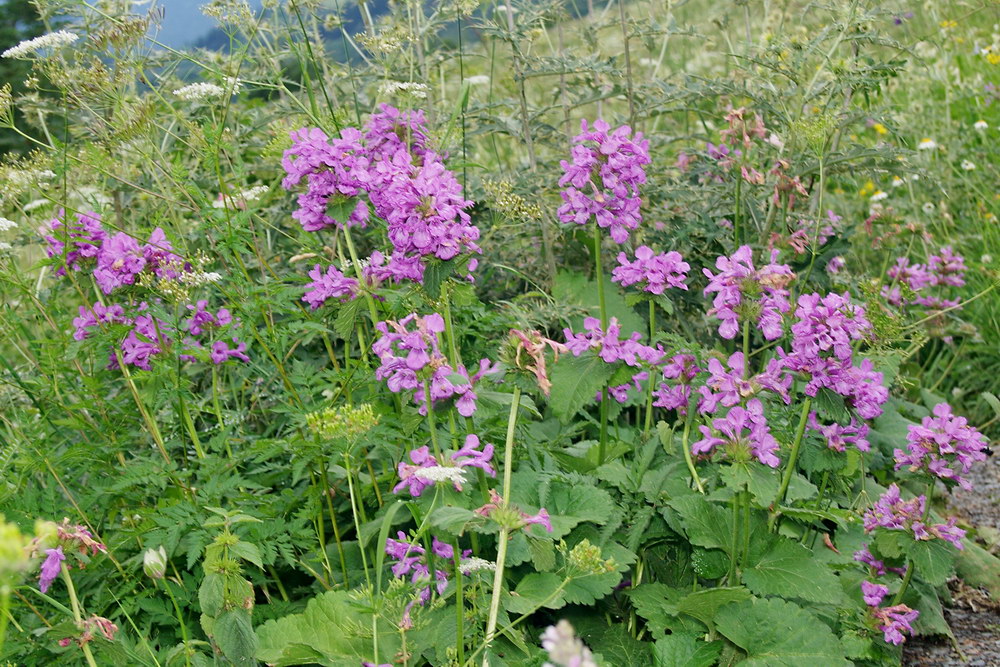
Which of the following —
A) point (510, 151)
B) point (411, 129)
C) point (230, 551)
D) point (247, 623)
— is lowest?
point (510, 151)

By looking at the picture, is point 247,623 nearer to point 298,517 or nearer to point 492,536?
point 298,517

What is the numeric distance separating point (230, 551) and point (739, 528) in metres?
1.17

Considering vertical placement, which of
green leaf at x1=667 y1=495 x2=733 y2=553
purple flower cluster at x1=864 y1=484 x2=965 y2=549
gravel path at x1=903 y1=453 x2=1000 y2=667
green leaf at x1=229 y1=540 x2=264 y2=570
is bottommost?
gravel path at x1=903 y1=453 x2=1000 y2=667

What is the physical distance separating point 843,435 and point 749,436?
1.59 ft

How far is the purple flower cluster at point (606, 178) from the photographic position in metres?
2.34

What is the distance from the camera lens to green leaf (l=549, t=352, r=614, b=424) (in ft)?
7.45

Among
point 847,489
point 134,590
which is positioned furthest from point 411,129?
point 847,489

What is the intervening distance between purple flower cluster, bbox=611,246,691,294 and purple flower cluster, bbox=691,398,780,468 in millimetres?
454

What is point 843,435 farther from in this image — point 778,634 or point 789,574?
point 778,634

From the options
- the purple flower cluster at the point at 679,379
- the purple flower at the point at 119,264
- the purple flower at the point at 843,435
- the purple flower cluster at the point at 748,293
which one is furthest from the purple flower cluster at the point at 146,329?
the purple flower at the point at 843,435

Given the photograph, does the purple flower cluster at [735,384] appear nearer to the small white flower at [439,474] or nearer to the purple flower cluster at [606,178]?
the purple flower cluster at [606,178]

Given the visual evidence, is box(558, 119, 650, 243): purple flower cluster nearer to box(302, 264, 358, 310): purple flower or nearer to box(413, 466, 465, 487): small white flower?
box(302, 264, 358, 310): purple flower

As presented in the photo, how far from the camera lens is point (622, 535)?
2465 mm

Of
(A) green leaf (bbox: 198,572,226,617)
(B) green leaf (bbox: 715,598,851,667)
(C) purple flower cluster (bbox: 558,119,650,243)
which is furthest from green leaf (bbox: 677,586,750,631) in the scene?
(A) green leaf (bbox: 198,572,226,617)
